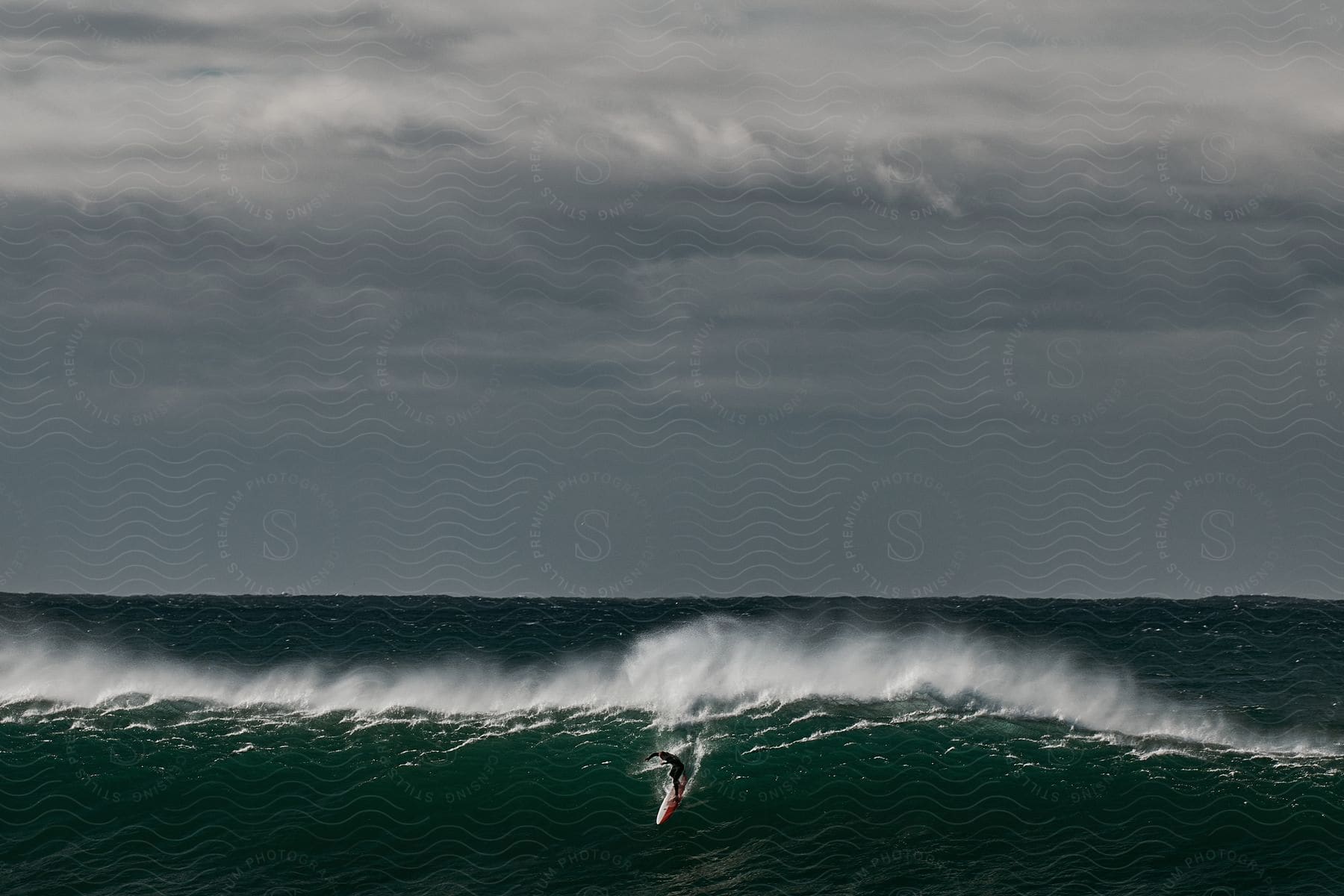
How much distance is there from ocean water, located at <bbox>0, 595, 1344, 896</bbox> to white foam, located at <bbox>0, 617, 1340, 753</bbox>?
102 millimetres

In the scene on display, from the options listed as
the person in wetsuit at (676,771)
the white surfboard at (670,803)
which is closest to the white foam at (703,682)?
the person in wetsuit at (676,771)

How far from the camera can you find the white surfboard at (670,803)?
22.2 metres

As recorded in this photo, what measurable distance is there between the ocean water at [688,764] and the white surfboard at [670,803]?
0.15 meters

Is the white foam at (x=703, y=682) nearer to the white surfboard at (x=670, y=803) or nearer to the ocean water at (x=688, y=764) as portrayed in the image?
the ocean water at (x=688, y=764)

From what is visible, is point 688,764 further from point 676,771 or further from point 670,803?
point 670,803

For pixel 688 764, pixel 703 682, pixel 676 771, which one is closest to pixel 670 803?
pixel 676 771

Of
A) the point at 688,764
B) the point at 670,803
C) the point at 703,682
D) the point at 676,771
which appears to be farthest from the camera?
the point at 703,682

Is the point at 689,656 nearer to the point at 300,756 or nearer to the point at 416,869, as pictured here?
the point at 300,756

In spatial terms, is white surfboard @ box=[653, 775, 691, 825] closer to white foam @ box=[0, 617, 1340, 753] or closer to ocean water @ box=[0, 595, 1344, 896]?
ocean water @ box=[0, 595, 1344, 896]

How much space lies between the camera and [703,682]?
2983 centimetres

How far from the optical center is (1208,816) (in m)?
22.0

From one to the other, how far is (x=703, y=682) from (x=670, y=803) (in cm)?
731

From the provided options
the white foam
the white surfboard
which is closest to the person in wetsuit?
the white surfboard

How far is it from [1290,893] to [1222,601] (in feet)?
181
